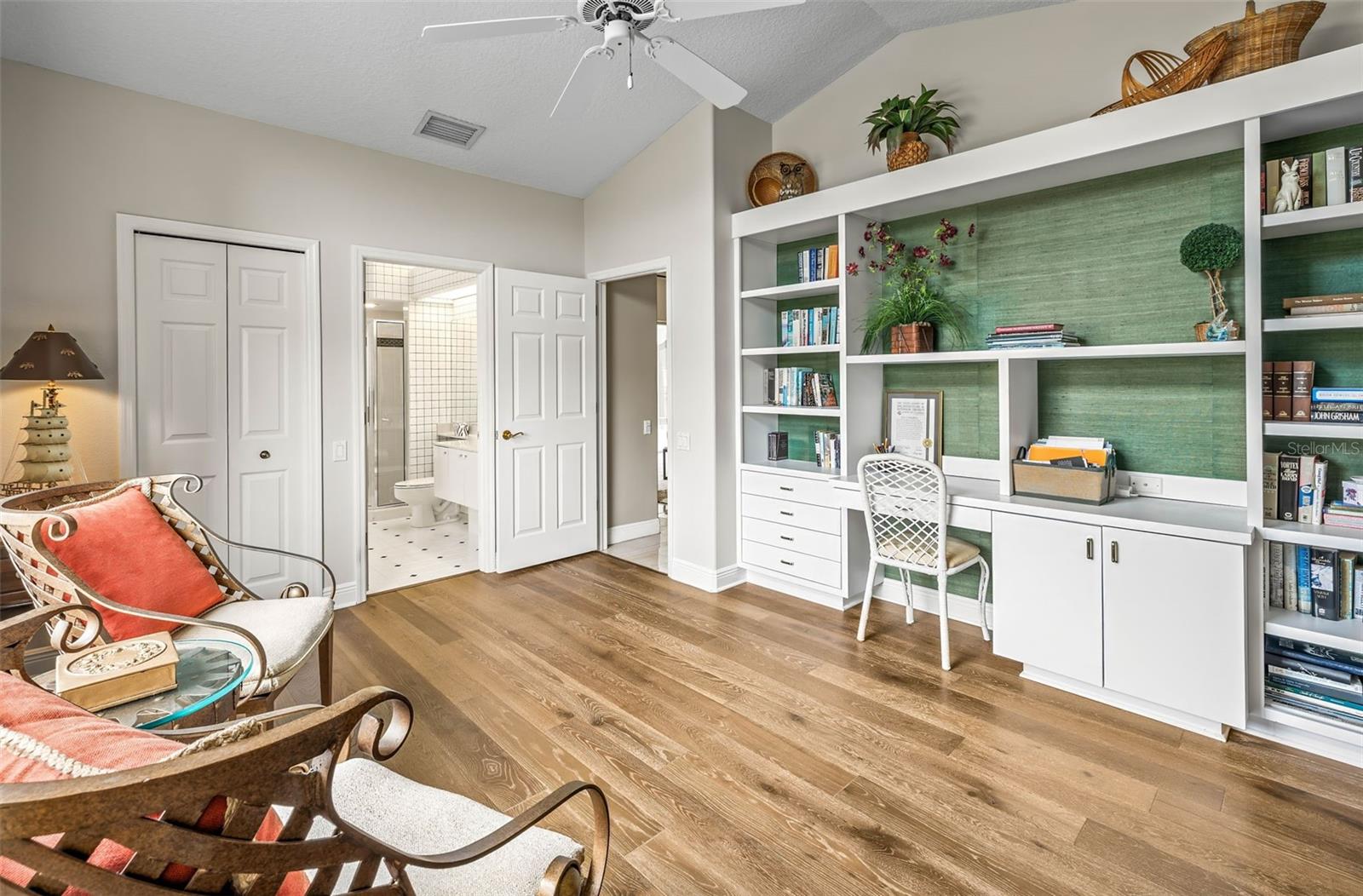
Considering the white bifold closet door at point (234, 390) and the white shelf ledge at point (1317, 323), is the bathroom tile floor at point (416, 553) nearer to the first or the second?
the white bifold closet door at point (234, 390)

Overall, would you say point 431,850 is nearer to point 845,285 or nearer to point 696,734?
point 696,734

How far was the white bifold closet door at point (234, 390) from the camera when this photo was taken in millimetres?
3264

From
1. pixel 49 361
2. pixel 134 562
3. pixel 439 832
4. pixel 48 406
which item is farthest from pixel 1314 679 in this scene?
pixel 48 406

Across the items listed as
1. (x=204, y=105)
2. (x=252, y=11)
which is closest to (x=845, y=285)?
(x=252, y=11)

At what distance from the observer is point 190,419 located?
337 centimetres

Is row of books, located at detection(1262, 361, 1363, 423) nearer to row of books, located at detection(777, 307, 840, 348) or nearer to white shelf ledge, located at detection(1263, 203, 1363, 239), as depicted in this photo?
white shelf ledge, located at detection(1263, 203, 1363, 239)

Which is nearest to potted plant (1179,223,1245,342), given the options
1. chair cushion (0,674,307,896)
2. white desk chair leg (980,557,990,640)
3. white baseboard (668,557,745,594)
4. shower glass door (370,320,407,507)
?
white desk chair leg (980,557,990,640)

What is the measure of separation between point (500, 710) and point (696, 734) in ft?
2.71

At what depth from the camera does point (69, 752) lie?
699mm

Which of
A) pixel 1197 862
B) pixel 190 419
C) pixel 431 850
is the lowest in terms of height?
pixel 1197 862

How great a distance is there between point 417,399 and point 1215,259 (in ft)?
20.7

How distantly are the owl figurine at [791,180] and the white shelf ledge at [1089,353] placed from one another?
125cm

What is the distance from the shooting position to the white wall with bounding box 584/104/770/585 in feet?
13.2

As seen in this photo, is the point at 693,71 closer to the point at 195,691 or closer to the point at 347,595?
the point at 195,691
